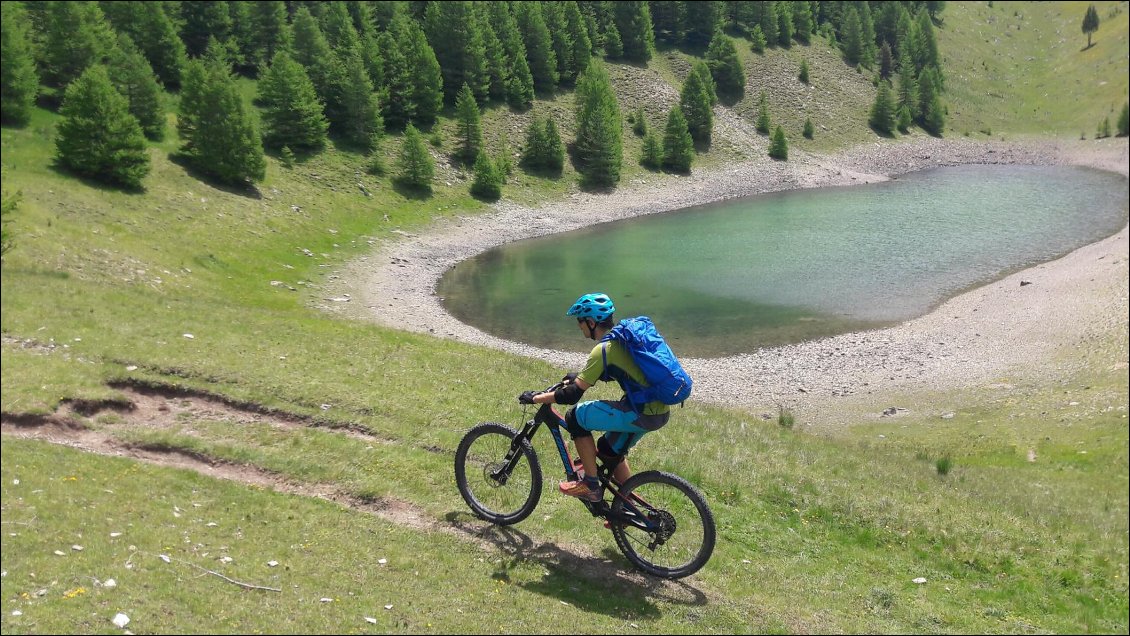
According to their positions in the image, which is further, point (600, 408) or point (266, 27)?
point (266, 27)

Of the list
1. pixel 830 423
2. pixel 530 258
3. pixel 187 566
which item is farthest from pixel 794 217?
pixel 187 566

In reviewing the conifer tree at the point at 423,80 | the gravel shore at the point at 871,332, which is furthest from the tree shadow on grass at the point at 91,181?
the conifer tree at the point at 423,80

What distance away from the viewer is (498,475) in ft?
46.3

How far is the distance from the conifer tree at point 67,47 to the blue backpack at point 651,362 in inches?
3008

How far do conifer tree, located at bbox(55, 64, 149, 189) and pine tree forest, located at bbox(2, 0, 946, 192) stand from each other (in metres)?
0.43

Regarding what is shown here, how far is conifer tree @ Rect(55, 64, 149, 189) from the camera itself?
5419cm

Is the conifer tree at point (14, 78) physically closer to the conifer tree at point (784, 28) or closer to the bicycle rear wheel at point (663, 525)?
the bicycle rear wheel at point (663, 525)

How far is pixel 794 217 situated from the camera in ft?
294

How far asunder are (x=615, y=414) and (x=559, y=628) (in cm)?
322

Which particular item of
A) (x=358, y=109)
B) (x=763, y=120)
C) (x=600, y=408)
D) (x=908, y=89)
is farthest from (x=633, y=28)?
(x=600, y=408)

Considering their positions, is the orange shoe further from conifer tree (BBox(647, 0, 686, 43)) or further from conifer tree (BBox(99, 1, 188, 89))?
conifer tree (BBox(647, 0, 686, 43))

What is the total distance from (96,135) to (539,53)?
72.0m

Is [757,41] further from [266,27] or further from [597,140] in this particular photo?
[266,27]

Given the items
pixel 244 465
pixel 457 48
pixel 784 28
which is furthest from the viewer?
pixel 784 28
